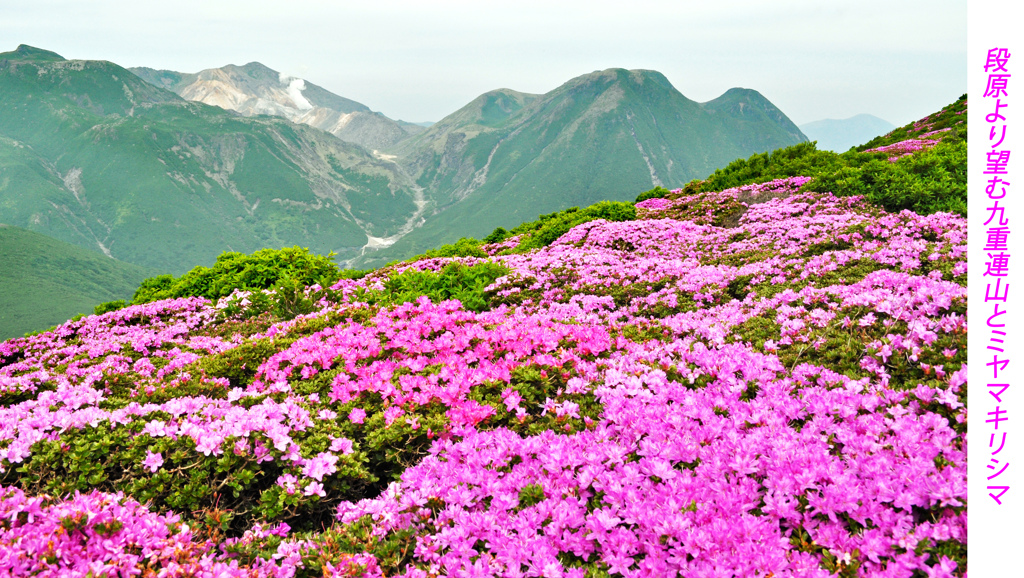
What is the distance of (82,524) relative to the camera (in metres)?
2.82

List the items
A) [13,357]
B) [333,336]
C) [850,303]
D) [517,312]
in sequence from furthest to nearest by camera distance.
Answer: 1. [13,357]
2. [517,312]
3. [333,336]
4. [850,303]

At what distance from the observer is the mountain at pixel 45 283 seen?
14025 centimetres

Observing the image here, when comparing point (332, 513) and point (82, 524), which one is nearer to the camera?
point (82, 524)

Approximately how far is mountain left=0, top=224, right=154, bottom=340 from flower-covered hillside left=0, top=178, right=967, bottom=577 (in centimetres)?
16773

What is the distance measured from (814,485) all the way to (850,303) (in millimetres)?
3366

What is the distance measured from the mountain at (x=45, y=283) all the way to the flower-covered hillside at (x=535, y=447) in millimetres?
167735

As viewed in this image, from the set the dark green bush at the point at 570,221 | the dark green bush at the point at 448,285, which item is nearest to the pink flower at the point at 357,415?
the dark green bush at the point at 448,285

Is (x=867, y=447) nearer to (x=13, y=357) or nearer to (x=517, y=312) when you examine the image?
(x=517, y=312)

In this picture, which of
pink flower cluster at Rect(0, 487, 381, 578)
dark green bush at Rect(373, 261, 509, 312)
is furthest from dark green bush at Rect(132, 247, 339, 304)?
pink flower cluster at Rect(0, 487, 381, 578)

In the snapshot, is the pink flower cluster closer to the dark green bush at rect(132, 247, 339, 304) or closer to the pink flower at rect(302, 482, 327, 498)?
the pink flower at rect(302, 482, 327, 498)

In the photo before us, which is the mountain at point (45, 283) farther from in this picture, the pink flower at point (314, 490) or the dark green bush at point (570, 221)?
the pink flower at point (314, 490)
